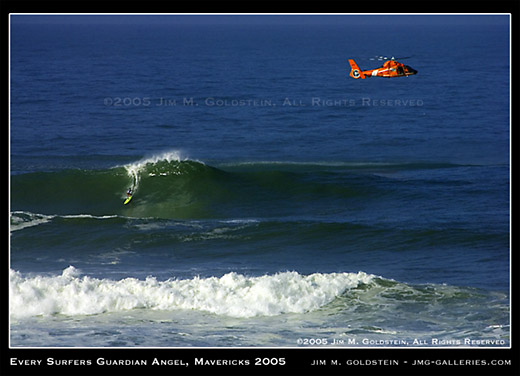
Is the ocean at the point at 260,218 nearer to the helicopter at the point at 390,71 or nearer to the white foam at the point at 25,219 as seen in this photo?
the white foam at the point at 25,219

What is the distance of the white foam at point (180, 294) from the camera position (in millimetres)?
15641

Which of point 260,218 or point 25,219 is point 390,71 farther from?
point 25,219

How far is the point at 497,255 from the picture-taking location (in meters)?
20.0

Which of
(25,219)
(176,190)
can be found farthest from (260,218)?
(25,219)

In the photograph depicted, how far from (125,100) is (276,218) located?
107ft

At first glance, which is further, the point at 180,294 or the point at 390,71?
the point at 390,71

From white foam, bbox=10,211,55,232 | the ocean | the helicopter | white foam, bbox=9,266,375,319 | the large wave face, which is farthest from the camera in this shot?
the large wave face

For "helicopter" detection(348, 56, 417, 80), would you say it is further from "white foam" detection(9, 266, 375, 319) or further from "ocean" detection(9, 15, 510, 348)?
"white foam" detection(9, 266, 375, 319)

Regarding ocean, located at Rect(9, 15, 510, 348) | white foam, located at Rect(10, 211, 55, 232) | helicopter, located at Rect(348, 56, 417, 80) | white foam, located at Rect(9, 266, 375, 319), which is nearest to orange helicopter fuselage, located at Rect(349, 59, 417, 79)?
helicopter, located at Rect(348, 56, 417, 80)

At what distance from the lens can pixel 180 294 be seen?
16.2 metres

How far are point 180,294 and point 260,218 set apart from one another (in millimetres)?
8474

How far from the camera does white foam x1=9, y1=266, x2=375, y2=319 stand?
15641mm

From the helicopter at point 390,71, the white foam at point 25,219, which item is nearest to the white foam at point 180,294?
the white foam at point 25,219

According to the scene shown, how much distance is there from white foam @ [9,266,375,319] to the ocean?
4cm
